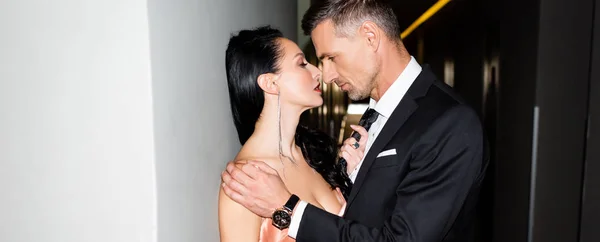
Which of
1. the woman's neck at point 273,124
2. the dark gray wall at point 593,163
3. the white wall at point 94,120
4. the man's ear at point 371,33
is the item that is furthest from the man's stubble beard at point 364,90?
the dark gray wall at point 593,163

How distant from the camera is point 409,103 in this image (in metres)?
1.33

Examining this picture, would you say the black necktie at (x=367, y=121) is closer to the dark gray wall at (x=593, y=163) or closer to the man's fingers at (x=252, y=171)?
the man's fingers at (x=252, y=171)

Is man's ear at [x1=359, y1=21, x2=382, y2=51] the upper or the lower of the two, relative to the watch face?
upper

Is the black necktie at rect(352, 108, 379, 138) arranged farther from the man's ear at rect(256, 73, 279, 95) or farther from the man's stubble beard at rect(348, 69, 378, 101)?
the man's ear at rect(256, 73, 279, 95)

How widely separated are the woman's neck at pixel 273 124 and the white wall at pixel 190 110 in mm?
102

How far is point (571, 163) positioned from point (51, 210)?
302 centimetres

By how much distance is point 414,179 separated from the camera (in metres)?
1.19

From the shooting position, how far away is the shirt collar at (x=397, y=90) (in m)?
1.43

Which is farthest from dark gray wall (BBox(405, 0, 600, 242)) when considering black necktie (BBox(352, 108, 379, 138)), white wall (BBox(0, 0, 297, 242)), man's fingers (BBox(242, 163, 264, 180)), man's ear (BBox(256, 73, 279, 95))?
white wall (BBox(0, 0, 297, 242))

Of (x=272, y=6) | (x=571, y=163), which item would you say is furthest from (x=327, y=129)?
(x=272, y=6)

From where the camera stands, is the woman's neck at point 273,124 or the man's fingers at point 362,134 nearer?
the woman's neck at point 273,124

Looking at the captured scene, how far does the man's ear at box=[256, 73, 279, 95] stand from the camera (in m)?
1.28

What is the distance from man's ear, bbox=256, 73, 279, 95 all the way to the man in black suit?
0.24 metres

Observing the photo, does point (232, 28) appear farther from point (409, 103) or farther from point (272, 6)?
point (272, 6)
